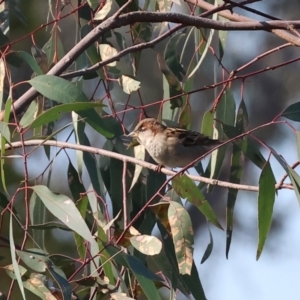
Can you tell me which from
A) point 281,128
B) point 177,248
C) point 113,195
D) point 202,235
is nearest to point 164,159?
point 113,195

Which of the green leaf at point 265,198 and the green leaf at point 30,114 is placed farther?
the green leaf at point 30,114

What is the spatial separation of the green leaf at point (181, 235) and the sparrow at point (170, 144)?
0.49m

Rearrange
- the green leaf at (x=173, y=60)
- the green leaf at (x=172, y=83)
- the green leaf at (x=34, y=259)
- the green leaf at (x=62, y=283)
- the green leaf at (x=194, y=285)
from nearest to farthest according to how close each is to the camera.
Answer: the green leaf at (x=62, y=283) → the green leaf at (x=34, y=259) → the green leaf at (x=194, y=285) → the green leaf at (x=172, y=83) → the green leaf at (x=173, y=60)

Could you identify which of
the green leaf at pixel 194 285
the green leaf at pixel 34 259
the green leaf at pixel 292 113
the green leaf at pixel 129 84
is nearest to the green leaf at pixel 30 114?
the green leaf at pixel 129 84

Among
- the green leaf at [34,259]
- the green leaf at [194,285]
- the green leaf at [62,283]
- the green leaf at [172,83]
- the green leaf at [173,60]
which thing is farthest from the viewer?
the green leaf at [173,60]

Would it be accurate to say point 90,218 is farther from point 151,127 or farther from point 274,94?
point 274,94

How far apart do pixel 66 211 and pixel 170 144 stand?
755mm

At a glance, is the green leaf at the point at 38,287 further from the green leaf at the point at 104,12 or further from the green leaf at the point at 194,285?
the green leaf at the point at 104,12

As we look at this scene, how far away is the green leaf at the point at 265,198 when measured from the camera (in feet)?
4.82

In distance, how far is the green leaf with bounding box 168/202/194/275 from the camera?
1.54 metres

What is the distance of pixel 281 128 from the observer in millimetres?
4668

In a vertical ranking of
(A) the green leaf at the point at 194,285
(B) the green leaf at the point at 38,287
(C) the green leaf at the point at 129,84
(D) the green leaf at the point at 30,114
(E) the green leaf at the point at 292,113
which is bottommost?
(A) the green leaf at the point at 194,285

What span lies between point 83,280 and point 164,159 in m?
0.67

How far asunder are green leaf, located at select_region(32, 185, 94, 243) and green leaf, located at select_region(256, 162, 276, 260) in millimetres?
361
